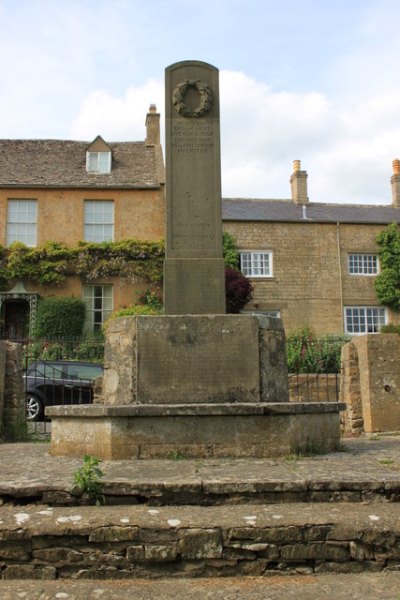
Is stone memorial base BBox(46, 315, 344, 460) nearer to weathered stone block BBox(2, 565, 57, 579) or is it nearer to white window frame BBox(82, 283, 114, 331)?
weathered stone block BBox(2, 565, 57, 579)

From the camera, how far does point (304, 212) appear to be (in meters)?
29.4

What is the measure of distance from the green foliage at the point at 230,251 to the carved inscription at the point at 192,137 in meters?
19.4

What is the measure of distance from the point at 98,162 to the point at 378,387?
63.2 ft

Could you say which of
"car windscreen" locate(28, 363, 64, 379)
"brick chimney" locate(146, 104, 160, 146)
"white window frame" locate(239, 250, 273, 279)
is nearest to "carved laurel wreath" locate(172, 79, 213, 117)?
"car windscreen" locate(28, 363, 64, 379)

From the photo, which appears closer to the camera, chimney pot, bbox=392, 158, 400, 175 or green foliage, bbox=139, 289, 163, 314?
green foliage, bbox=139, 289, 163, 314

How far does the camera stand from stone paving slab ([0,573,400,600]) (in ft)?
10.3

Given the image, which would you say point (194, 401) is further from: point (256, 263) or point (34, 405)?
point (256, 263)

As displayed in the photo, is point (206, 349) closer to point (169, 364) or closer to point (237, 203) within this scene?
point (169, 364)

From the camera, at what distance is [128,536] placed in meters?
3.49

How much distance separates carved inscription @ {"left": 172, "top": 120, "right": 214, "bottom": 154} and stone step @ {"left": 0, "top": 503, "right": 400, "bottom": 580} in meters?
4.31

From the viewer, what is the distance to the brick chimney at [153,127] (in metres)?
27.8

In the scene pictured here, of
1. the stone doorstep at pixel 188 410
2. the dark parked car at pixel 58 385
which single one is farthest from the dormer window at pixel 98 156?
the stone doorstep at pixel 188 410

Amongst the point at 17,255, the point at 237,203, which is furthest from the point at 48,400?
the point at 237,203

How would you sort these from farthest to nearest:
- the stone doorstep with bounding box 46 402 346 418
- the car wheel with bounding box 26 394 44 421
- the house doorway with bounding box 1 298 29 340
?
1. the house doorway with bounding box 1 298 29 340
2. the car wheel with bounding box 26 394 44 421
3. the stone doorstep with bounding box 46 402 346 418
